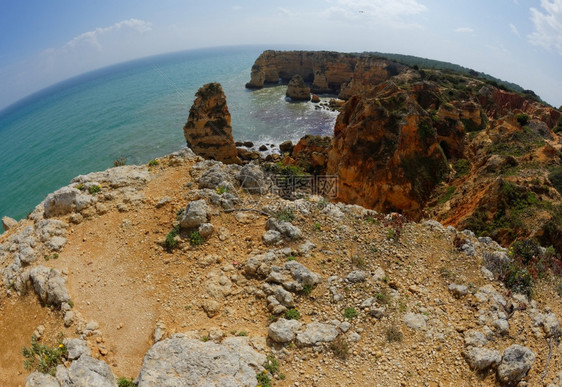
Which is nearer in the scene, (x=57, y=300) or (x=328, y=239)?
(x=57, y=300)

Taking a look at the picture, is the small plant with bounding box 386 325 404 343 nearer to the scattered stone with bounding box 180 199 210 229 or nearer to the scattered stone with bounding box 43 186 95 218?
the scattered stone with bounding box 180 199 210 229

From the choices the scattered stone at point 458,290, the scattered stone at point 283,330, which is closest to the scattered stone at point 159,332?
the scattered stone at point 283,330

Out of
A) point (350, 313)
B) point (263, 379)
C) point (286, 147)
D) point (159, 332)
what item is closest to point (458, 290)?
point (350, 313)

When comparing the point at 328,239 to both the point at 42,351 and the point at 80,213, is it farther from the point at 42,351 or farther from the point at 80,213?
the point at 80,213

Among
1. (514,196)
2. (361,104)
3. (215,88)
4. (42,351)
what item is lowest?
(514,196)

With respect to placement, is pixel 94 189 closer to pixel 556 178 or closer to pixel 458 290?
pixel 458 290

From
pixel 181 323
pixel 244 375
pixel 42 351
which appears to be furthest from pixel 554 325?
pixel 42 351

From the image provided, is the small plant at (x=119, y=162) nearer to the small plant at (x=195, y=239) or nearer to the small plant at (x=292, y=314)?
the small plant at (x=195, y=239)
